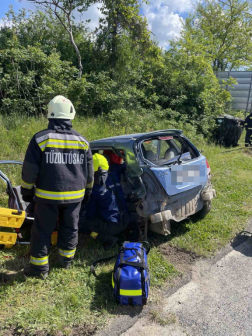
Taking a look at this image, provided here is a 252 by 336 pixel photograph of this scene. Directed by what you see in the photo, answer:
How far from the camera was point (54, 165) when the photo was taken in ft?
9.11

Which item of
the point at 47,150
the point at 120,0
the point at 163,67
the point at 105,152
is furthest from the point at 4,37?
the point at 47,150

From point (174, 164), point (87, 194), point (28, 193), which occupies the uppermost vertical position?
point (174, 164)

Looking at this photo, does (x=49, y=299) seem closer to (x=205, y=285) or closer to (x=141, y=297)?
(x=141, y=297)

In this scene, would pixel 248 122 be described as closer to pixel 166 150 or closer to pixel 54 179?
pixel 166 150

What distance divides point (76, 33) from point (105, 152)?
8887 millimetres

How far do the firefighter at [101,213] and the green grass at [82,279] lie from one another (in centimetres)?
23

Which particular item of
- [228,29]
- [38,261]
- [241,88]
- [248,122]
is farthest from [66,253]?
[228,29]

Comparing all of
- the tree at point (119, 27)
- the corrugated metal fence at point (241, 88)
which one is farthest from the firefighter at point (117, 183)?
the corrugated metal fence at point (241, 88)

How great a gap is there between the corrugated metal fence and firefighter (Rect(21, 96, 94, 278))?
14.5 meters

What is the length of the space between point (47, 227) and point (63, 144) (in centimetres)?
89

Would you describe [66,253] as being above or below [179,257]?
above

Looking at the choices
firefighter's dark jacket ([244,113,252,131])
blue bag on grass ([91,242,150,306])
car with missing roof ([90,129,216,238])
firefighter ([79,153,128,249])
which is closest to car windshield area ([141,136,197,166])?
car with missing roof ([90,129,216,238])

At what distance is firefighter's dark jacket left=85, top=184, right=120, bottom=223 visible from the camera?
3.46 m

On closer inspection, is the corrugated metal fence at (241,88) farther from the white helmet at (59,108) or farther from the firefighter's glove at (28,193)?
the firefighter's glove at (28,193)
